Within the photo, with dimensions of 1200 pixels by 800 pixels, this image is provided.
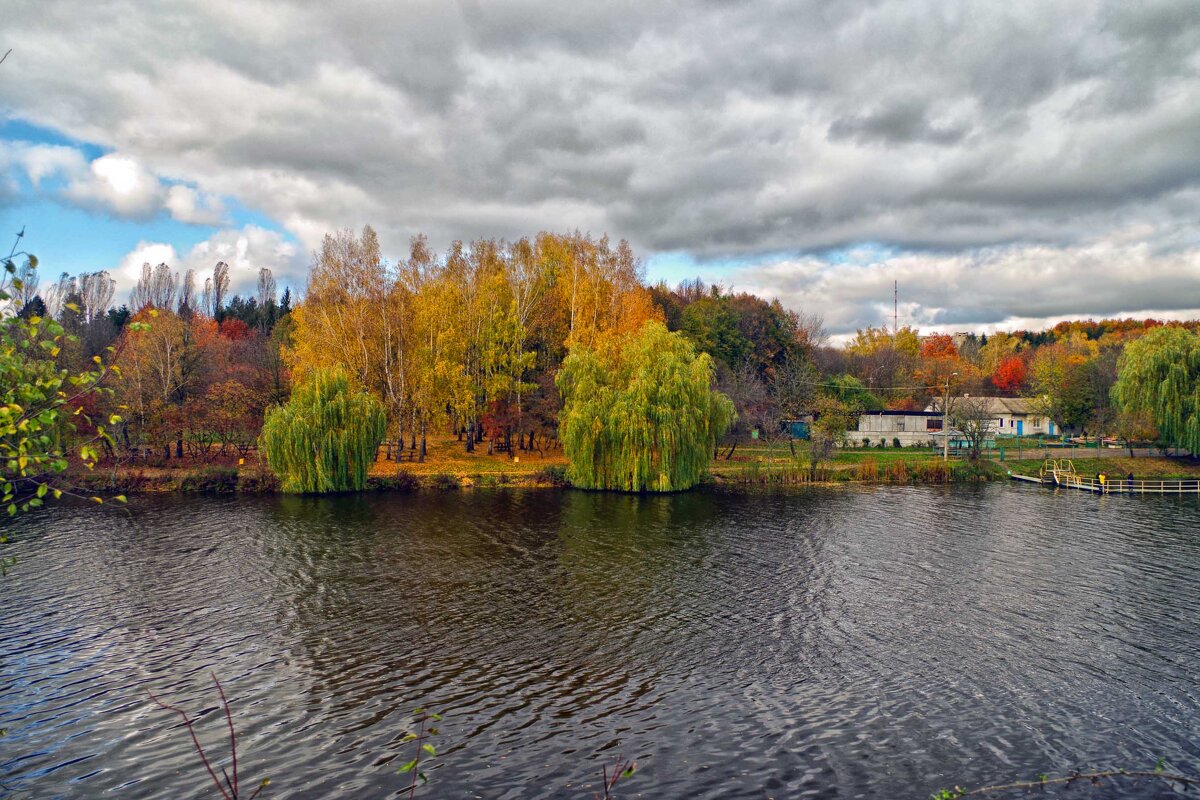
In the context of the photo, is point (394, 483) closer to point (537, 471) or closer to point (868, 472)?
point (537, 471)

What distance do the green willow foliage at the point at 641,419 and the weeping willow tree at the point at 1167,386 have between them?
1423 inches

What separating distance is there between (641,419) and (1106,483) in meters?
36.6

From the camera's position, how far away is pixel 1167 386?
57.1m

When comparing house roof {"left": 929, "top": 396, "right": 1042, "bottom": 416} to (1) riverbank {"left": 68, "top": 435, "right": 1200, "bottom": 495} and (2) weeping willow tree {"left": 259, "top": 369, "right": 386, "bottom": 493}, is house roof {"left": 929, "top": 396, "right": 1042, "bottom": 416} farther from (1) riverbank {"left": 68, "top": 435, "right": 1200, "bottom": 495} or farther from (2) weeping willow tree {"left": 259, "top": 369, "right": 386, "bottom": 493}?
(2) weeping willow tree {"left": 259, "top": 369, "right": 386, "bottom": 493}

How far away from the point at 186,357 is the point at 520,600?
149ft

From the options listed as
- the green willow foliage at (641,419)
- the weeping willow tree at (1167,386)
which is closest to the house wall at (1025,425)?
the weeping willow tree at (1167,386)

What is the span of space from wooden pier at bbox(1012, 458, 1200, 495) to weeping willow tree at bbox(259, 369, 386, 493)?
52075mm

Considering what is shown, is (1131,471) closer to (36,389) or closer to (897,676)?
(897,676)

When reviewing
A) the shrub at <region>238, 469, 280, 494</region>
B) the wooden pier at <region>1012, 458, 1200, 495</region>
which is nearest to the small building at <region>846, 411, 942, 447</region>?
the wooden pier at <region>1012, 458, 1200, 495</region>

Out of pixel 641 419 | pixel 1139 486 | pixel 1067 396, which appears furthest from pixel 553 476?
pixel 1067 396

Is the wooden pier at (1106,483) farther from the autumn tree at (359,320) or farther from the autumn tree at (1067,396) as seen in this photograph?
the autumn tree at (359,320)

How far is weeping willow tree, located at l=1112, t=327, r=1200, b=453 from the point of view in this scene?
56.7 m

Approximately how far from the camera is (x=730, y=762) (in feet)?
47.0

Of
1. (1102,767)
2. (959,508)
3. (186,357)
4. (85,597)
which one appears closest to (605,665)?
(1102,767)
